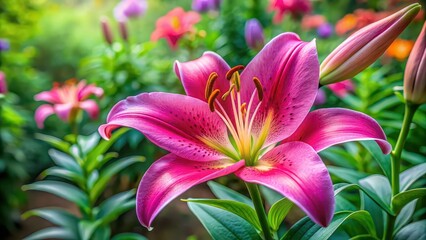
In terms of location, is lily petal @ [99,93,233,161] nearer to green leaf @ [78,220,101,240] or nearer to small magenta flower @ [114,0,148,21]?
green leaf @ [78,220,101,240]

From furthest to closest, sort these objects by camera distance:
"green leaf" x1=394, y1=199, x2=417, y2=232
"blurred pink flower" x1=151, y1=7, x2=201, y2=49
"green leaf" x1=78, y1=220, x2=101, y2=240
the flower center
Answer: "blurred pink flower" x1=151, y1=7, x2=201, y2=49
"green leaf" x1=78, y1=220, x2=101, y2=240
"green leaf" x1=394, y1=199, x2=417, y2=232
the flower center

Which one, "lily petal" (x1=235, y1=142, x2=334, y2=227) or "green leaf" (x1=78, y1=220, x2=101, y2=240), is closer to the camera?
"lily petal" (x1=235, y1=142, x2=334, y2=227)

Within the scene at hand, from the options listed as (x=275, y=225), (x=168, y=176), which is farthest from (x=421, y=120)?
(x=168, y=176)

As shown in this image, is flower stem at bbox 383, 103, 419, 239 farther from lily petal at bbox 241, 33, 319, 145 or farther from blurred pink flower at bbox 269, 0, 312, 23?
blurred pink flower at bbox 269, 0, 312, 23

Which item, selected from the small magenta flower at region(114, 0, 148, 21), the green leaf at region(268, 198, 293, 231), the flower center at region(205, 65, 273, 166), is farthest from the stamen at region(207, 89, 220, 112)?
the small magenta flower at region(114, 0, 148, 21)

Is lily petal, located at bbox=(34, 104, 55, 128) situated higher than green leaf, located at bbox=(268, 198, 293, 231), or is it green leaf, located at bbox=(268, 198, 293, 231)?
green leaf, located at bbox=(268, 198, 293, 231)

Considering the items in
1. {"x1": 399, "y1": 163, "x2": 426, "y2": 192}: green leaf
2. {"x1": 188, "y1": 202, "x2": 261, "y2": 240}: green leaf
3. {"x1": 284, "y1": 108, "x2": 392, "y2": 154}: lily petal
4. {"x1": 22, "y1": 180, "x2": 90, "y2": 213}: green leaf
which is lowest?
{"x1": 22, "y1": 180, "x2": 90, "y2": 213}: green leaf

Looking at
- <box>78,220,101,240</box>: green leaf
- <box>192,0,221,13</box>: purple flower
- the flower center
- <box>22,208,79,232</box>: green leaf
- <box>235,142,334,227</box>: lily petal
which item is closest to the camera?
<box>235,142,334,227</box>: lily petal

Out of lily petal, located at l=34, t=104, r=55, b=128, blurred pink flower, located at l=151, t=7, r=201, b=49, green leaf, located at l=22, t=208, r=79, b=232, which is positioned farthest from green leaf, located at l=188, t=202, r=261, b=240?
blurred pink flower, located at l=151, t=7, r=201, b=49

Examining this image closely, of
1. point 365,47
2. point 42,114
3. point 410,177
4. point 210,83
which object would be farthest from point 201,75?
point 42,114
